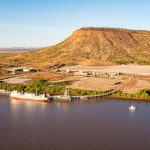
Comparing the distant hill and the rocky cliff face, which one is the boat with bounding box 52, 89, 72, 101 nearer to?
the distant hill

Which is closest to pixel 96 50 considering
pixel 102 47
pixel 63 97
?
pixel 102 47

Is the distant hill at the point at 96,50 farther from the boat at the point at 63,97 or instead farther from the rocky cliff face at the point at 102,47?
the boat at the point at 63,97

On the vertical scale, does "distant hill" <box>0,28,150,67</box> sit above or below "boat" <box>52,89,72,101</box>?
above

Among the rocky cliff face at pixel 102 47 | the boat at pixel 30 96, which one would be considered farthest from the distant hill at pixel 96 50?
the boat at pixel 30 96

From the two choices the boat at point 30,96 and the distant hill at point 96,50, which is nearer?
the boat at point 30,96

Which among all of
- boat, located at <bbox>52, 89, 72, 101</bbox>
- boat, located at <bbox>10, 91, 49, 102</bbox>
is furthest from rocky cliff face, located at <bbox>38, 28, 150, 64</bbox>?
boat, located at <bbox>10, 91, 49, 102</bbox>

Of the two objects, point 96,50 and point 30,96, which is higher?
point 96,50

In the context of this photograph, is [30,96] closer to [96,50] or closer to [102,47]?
[96,50]

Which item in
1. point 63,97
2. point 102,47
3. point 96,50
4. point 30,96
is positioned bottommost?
point 63,97

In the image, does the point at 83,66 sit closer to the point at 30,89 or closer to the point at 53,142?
the point at 30,89
